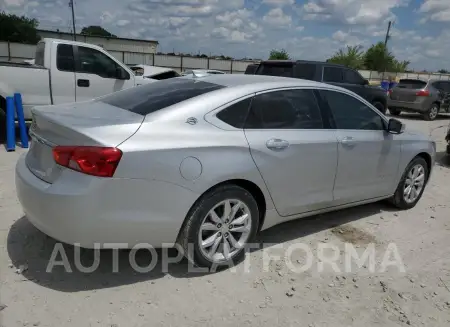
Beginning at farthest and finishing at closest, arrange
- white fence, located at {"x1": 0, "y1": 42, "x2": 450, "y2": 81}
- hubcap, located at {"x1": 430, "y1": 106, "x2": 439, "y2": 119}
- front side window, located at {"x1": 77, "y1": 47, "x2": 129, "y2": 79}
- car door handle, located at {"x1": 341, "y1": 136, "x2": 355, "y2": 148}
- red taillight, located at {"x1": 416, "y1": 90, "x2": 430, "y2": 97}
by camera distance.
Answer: white fence, located at {"x1": 0, "y1": 42, "x2": 450, "y2": 81} < hubcap, located at {"x1": 430, "y1": 106, "x2": 439, "y2": 119} < red taillight, located at {"x1": 416, "y1": 90, "x2": 430, "y2": 97} < front side window, located at {"x1": 77, "y1": 47, "x2": 129, "y2": 79} < car door handle, located at {"x1": 341, "y1": 136, "x2": 355, "y2": 148}

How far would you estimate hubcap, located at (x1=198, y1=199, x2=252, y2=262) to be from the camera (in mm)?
3191

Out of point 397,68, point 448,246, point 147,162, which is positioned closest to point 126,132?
point 147,162

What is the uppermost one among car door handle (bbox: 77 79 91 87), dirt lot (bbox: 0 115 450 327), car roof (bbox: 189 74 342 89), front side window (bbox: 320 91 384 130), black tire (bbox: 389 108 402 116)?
car roof (bbox: 189 74 342 89)

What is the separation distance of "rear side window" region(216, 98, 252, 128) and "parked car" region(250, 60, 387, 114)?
25.5 feet

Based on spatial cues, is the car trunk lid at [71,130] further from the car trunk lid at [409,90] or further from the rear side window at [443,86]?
the rear side window at [443,86]

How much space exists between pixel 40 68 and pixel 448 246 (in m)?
7.20

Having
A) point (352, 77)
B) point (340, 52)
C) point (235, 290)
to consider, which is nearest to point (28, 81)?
point (235, 290)

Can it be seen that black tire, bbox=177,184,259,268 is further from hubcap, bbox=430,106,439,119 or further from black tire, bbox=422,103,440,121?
hubcap, bbox=430,106,439,119

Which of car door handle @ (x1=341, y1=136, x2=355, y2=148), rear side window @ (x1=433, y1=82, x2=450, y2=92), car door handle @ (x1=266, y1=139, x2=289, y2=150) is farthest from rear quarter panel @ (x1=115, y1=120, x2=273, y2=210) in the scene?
rear side window @ (x1=433, y1=82, x2=450, y2=92)

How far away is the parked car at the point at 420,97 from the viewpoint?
15.2 meters

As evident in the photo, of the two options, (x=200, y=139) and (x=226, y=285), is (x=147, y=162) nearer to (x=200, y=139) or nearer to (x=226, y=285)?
(x=200, y=139)

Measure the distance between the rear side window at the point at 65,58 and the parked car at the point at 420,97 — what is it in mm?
12356

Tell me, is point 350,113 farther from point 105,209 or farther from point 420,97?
point 420,97

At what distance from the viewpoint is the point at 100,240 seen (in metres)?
2.81
